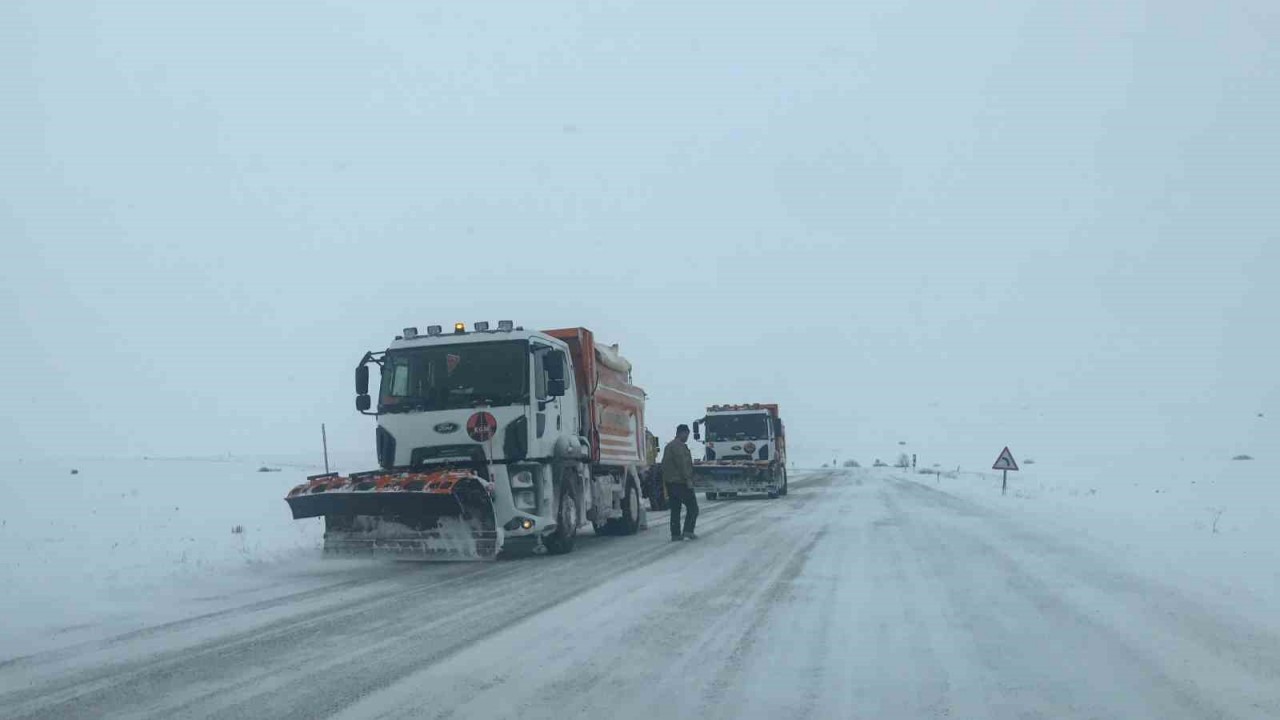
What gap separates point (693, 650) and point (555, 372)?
23.8 ft

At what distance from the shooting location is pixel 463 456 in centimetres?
1366

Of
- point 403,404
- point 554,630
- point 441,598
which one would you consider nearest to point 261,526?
point 403,404

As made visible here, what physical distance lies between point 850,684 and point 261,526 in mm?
17414

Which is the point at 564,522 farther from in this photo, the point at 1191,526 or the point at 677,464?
the point at 1191,526

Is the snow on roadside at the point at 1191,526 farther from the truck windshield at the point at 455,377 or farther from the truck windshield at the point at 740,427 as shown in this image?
the truck windshield at the point at 455,377

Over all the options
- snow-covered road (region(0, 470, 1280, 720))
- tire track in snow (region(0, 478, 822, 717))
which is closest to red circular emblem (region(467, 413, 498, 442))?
snow-covered road (region(0, 470, 1280, 720))

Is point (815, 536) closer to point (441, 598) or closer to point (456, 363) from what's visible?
point (456, 363)

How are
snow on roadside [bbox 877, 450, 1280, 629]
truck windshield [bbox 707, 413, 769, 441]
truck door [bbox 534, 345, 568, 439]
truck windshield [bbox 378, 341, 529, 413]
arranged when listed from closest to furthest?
1. snow on roadside [bbox 877, 450, 1280, 629]
2. truck windshield [bbox 378, 341, 529, 413]
3. truck door [bbox 534, 345, 568, 439]
4. truck windshield [bbox 707, 413, 769, 441]

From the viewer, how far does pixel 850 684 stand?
629 centimetres

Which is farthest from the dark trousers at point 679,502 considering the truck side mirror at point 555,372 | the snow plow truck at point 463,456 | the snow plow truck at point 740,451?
the snow plow truck at point 740,451

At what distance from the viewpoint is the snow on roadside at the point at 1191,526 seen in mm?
10922

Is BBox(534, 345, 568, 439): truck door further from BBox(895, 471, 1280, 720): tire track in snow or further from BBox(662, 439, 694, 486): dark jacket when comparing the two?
BBox(895, 471, 1280, 720): tire track in snow

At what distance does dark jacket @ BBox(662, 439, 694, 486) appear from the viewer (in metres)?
16.7

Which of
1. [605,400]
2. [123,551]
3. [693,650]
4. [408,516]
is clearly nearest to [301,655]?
[693,650]
